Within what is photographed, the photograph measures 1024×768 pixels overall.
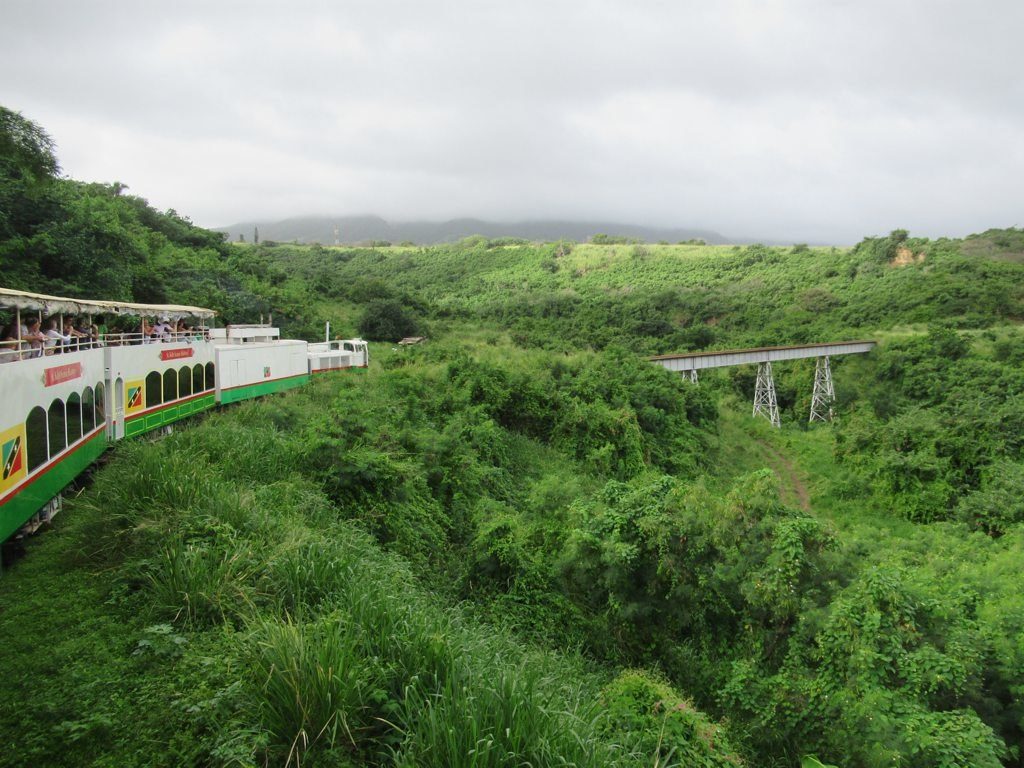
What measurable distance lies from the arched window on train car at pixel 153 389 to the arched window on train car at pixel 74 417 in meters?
3.13

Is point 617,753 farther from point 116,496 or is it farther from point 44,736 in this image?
point 116,496

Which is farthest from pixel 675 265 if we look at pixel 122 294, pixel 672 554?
pixel 672 554

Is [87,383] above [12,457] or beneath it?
above

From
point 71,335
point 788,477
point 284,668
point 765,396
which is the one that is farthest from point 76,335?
point 765,396

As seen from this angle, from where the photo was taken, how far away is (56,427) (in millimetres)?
8664

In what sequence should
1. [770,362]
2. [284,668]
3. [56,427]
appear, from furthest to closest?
1. [770,362]
2. [56,427]
3. [284,668]

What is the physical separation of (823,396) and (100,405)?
148 ft

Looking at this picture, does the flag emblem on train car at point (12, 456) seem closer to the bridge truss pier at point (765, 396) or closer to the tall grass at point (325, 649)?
the tall grass at point (325, 649)

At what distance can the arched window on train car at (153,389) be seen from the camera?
42.3 feet

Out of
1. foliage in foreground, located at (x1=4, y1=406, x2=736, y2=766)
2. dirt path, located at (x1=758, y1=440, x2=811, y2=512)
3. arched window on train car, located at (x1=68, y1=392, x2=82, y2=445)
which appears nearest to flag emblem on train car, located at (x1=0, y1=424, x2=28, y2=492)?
foliage in foreground, located at (x1=4, y1=406, x2=736, y2=766)

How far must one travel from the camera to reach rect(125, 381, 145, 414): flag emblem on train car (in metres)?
11.9

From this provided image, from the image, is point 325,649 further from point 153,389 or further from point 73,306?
point 153,389

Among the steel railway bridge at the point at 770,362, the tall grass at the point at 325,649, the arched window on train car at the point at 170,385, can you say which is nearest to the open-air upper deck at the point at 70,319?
the arched window on train car at the point at 170,385

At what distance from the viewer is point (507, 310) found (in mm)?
63438
